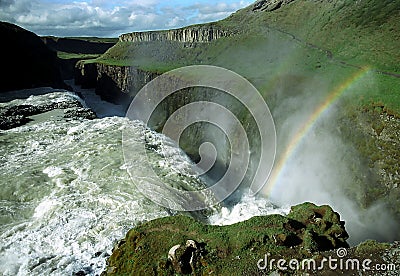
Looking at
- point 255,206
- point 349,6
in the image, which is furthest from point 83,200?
point 349,6

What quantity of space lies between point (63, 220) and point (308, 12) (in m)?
77.3

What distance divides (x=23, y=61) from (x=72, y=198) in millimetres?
54967

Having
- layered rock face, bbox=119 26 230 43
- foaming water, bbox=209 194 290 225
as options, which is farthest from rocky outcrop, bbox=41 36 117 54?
foaming water, bbox=209 194 290 225

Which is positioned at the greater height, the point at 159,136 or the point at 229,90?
the point at 229,90

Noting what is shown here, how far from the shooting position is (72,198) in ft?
56.9

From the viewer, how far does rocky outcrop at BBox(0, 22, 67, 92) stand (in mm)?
57094

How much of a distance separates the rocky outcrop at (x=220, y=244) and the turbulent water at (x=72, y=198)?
242 centimetres

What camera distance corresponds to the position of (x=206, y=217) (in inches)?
693

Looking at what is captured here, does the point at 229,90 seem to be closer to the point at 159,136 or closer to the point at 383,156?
the point at 159,136

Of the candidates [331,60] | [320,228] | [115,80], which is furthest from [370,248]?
[115,80]

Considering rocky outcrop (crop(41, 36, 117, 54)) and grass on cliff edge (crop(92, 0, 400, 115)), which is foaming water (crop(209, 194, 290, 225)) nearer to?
grass on cliff edge (crop(92, 0, 400, 115))

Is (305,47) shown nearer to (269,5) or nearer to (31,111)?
(269,5)

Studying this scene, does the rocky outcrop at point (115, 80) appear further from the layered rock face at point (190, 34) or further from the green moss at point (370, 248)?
the green moss at point (370, 248)

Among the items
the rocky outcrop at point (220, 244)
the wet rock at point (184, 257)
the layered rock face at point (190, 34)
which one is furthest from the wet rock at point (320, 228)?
the layered rock face at point (190, 34)
